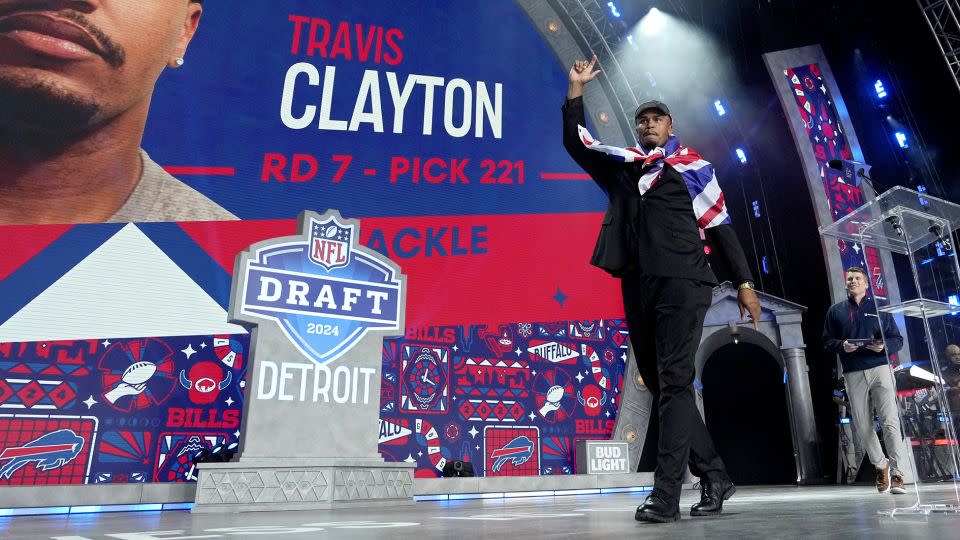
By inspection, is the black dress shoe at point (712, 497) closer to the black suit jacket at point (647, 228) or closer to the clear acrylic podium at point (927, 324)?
the clear acrylic podium at point (927, 324)

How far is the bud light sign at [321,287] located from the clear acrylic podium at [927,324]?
254 centimetres

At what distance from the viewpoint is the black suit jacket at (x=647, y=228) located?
1.86 meters

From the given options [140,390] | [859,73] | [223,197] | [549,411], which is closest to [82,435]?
[140,390]

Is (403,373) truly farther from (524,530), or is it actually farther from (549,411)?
(524,530)

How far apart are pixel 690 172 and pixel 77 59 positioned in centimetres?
555

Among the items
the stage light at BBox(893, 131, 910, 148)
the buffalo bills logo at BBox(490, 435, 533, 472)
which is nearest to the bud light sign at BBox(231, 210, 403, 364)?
the buffalo bills logo at BBox(490, 435, 533, 472)

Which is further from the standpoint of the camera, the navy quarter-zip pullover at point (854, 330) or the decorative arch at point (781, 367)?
the decorative arch at point (781, 367)

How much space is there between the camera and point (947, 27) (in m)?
7.51

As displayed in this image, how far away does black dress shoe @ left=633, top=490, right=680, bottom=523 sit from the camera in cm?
157

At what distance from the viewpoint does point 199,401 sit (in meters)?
4.79

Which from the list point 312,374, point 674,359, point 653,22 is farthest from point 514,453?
point 653,22

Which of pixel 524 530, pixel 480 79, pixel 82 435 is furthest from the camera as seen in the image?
pixel 480 79

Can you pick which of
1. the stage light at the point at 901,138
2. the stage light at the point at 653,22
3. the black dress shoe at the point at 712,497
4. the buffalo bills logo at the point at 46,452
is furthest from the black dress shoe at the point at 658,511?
the stage light at the point at 901,138

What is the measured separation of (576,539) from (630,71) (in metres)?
7.31
